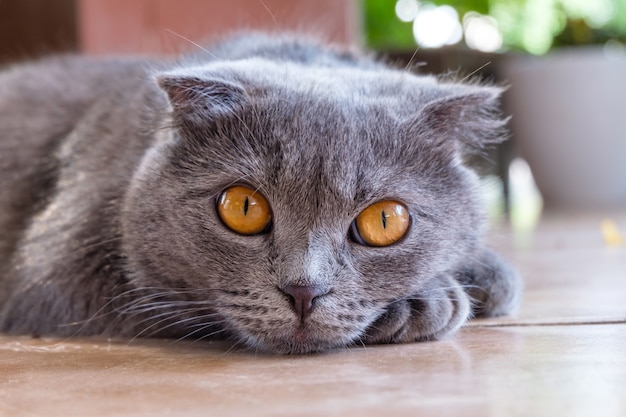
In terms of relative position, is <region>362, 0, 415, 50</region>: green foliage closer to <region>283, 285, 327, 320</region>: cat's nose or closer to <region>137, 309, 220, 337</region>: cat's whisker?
<region>137, 309, 220, 337</region>: cat's whisker

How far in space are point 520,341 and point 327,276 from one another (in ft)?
1.17

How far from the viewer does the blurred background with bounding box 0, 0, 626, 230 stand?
3305 mm

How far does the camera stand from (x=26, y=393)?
1.08 m

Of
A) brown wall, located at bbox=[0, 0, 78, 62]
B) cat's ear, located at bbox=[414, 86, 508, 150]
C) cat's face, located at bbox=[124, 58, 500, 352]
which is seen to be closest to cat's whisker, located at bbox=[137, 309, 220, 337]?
cat's face, located at bbox=[124, 58, 500, 352]

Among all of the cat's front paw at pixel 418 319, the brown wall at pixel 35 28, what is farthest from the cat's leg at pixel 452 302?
the brown wall at pixel 35 28

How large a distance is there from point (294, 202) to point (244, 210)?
100 mm

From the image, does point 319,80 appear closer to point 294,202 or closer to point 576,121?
point 294,202

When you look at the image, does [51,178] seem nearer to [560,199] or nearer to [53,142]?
[53,142]

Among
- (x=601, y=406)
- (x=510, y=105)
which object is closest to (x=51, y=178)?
(x=601, y=406)

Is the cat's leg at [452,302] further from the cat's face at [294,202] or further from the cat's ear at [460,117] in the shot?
the cat's ear at [460,117]

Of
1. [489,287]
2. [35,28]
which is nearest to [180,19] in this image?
[35,28]

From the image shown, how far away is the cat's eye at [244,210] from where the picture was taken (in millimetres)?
1324

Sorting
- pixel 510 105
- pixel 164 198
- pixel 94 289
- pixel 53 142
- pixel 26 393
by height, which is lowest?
pixel 26 393

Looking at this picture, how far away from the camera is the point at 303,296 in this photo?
1.23 meters
